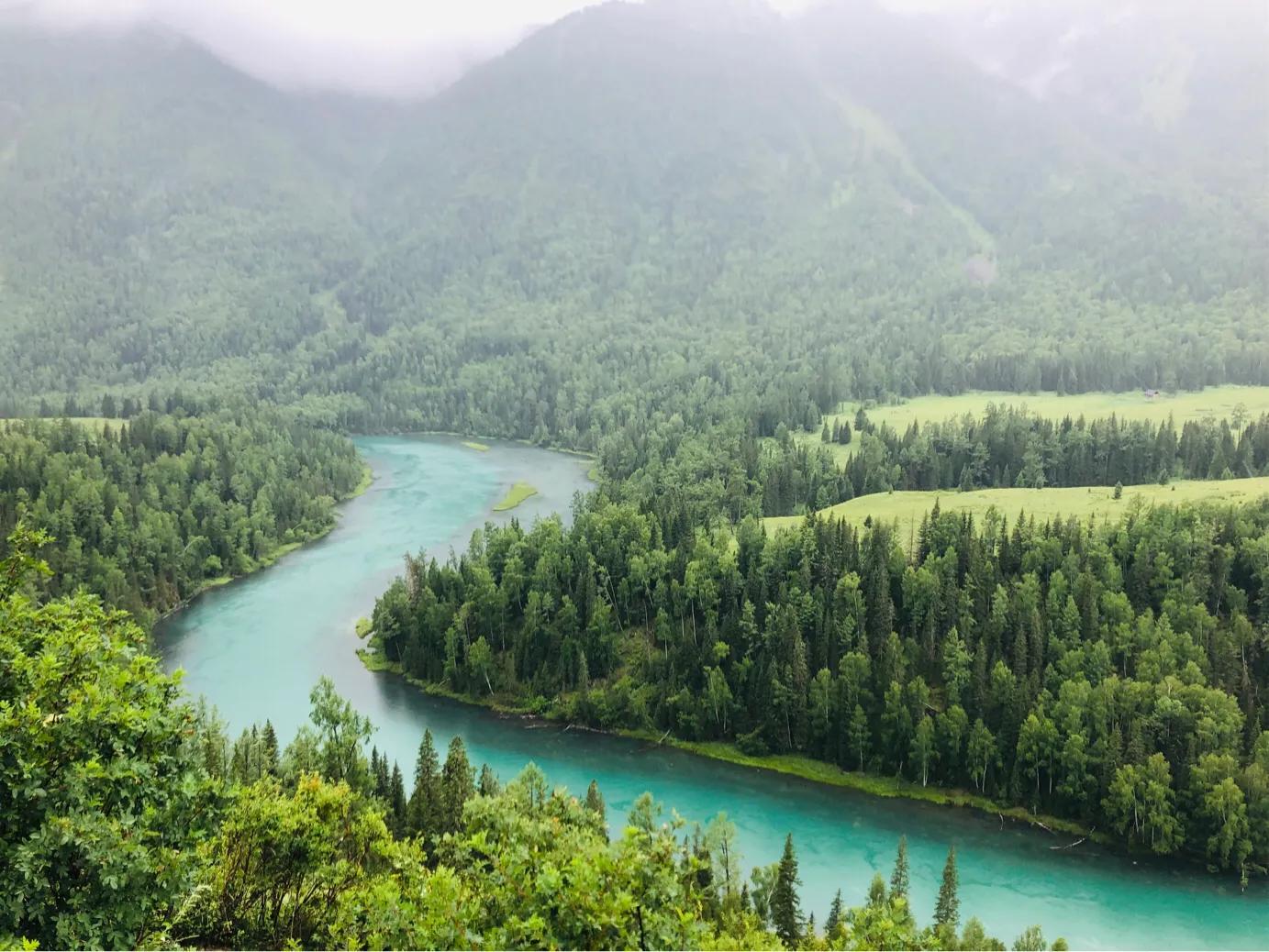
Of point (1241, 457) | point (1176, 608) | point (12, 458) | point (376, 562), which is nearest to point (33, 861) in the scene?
point (1176, 608)

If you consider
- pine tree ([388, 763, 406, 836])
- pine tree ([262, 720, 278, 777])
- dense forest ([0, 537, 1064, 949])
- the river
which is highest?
dense forest ([0, 537, 1064, 949])

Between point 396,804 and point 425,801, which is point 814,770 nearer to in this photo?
point 425,801

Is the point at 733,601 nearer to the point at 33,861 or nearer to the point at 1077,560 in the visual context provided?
the point at 1077,560

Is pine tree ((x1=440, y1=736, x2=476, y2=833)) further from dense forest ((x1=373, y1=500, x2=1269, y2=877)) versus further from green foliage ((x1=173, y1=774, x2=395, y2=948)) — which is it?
dense forest ((x1=373, y1=500, x2=1269, y2=877))

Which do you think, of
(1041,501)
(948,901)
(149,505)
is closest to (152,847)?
(948,901)

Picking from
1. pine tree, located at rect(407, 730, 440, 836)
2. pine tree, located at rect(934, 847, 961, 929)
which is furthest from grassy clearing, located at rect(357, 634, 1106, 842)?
pine tree, located at rect(407, 730, 440, 836)
